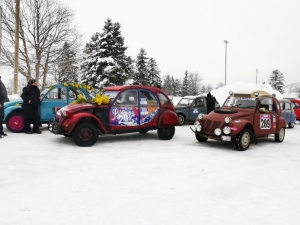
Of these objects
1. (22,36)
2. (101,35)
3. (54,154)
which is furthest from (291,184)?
(101,35)

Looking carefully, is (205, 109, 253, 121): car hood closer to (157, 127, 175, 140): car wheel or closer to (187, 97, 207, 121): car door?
(157, 127, 175, 140): car wheel

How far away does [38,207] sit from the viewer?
3.72 m

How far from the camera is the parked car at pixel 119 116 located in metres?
7.76

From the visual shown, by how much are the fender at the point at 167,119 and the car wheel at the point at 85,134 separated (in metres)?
2.29

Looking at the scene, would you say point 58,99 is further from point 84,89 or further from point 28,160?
point 28,160

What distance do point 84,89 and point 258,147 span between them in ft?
22.4

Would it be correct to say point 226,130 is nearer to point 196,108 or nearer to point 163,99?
point 163,99

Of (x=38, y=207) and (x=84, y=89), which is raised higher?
(x=84, y=89)

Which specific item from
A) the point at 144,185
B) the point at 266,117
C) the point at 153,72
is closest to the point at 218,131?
the point at 266,117

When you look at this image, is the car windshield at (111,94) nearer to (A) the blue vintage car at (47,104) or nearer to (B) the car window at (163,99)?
(B) the car window at (163,99)

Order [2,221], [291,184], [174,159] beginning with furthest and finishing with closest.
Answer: [174,159], [291,184], [2,221]

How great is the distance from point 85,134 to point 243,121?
15.0ft

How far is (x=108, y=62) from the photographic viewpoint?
106 feet

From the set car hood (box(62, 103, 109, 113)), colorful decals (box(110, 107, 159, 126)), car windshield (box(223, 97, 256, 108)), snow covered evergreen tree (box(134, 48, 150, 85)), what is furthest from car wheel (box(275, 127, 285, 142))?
snow covered evergreen tree (box(134, 48, 150, 85))
